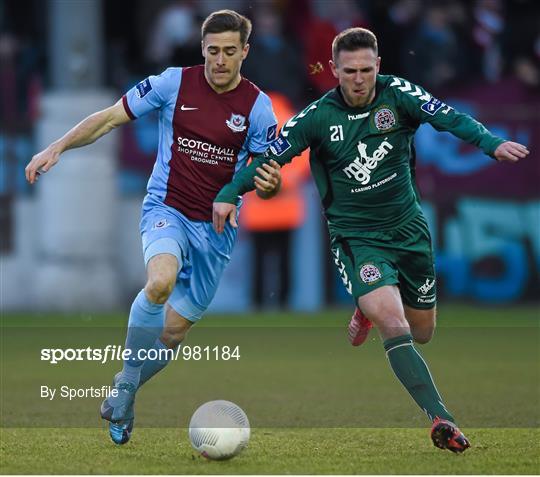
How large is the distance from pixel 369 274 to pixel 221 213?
0.88 m

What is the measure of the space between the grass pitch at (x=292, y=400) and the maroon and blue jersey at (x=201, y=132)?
1.41 meters

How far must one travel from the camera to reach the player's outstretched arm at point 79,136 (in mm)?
7598

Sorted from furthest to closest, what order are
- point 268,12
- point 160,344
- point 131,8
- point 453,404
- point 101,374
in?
point 131,8, point 268,12, point 101,374, point 453,404, point 160,344

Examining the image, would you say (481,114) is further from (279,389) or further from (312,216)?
(279,389)

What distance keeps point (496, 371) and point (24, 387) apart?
379 cm

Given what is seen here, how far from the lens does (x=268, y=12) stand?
15.7 meters

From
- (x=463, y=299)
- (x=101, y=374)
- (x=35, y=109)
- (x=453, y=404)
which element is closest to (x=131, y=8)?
(x=35, y=109)

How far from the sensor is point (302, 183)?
52.9 feet

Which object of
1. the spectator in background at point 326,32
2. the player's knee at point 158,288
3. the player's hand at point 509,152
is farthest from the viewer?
the spectator in background at point 326,32

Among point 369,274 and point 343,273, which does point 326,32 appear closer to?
point 343,273

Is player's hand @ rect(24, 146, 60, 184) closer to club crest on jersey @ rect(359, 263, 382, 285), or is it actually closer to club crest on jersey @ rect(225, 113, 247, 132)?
club crest on jersey @ rect(225, 113, 247, 132)

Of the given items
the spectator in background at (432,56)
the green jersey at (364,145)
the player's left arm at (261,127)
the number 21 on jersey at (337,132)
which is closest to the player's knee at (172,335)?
the green jersey at (364,145)

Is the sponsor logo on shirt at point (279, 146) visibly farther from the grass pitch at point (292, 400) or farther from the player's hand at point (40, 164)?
the grass pitch at point (292, 400)

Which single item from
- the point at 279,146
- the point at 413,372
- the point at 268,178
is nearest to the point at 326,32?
the point at 279,146
